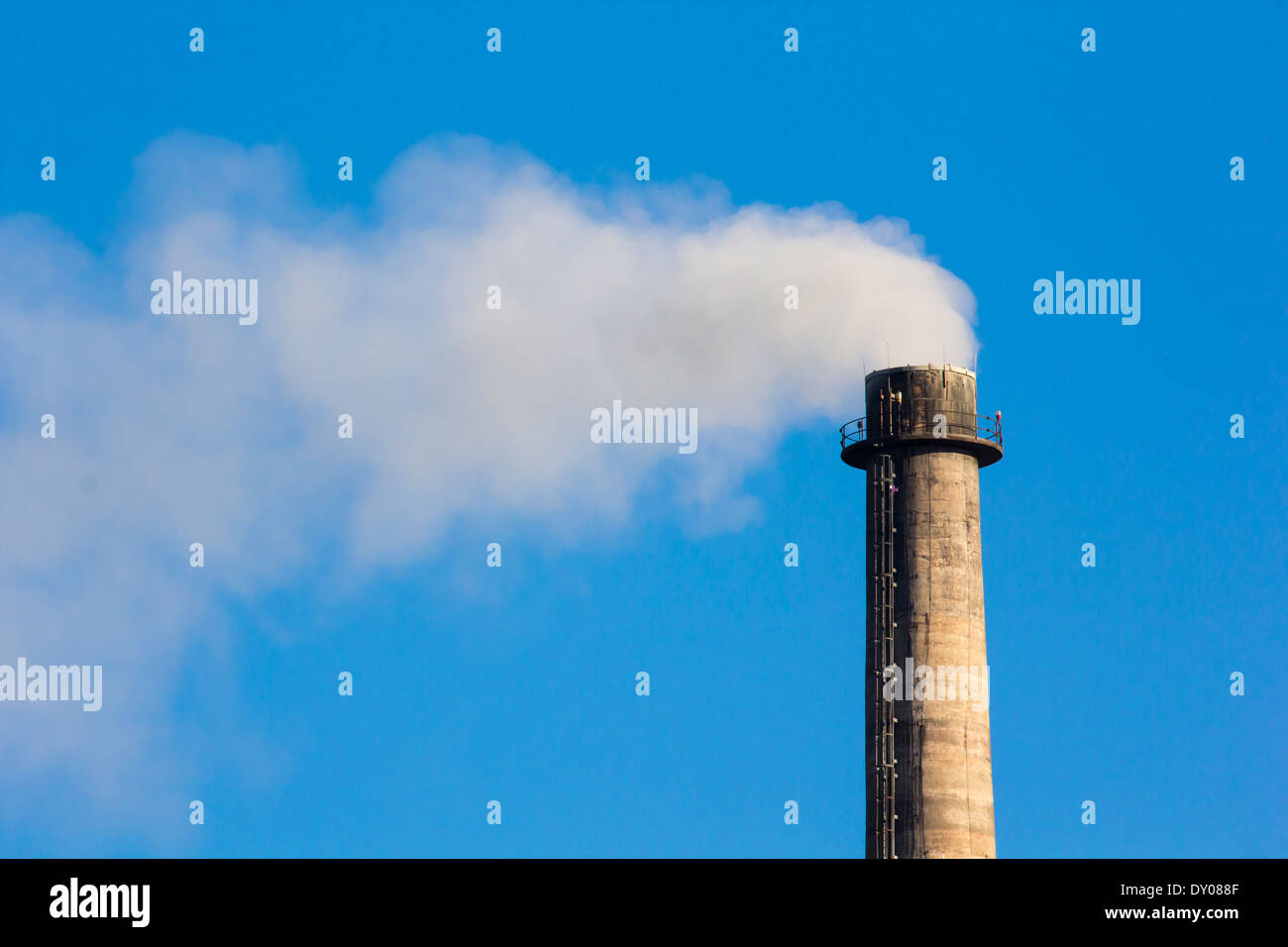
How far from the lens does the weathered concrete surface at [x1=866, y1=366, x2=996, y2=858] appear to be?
198 feet

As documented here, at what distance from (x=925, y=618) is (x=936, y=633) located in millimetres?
550

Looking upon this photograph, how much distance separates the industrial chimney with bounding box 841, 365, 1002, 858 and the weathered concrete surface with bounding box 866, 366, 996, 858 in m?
0.03

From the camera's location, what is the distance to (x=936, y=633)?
6128 cm

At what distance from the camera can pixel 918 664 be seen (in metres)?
61.2

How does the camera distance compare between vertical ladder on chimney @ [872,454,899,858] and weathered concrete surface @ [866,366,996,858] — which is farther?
vertical ladder on chimney @ [872,454,899,858]

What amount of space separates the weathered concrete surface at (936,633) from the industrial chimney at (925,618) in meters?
0.03

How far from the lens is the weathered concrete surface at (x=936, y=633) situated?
2375 inches

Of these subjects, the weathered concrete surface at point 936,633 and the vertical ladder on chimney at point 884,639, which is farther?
the vertical ladder on chimney at point 884,639
